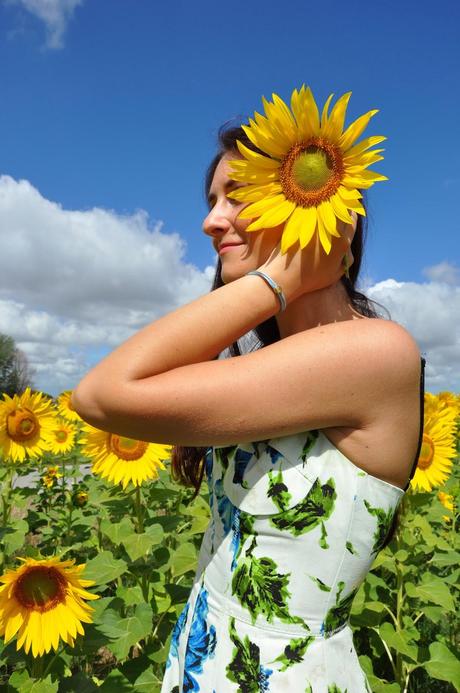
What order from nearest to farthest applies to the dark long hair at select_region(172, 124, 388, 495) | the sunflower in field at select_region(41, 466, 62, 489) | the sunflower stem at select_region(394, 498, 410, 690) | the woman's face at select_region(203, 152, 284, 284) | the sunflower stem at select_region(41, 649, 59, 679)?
1. the woman's face at select_region(203, 152, 284, 284)
2. the dark long hair at select_region(172, 124, 388, 495)
3. the sunflower stem at select_region(41, 649, 59, 679)
4. the sunflower stem at select_region(394, 498, 410, 690)
5. the sunflower in field at select_region(41, 466, 62, 489)

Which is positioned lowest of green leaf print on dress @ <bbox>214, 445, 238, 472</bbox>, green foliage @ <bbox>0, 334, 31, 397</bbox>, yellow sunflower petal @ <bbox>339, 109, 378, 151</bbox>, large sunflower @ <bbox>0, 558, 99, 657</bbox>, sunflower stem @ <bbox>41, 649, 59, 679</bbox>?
sunflower stem @ <bbox>41, 649, 59, 679</bbox>

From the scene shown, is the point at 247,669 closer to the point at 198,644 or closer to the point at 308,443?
the point at 198,644

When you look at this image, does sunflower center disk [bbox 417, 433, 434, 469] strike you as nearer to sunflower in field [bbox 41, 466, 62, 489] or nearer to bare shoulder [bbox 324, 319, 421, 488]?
bare shoulder [bbox 324, 319, 421, 488]

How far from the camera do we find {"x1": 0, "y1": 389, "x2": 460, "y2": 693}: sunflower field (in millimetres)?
1806

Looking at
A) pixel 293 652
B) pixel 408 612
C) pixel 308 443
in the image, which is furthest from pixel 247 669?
pixel 408 612

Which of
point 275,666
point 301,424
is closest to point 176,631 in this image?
point 275,666

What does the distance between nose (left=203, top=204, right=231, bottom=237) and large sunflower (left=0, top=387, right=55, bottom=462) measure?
2.56 meters

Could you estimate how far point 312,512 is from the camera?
1131mm

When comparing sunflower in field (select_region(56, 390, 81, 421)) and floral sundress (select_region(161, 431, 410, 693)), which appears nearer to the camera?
floral sundress (select_region(161, 431, 410, 693))

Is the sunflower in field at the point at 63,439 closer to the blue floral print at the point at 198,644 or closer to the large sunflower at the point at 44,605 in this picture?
the large sunflower at the point at 44,605

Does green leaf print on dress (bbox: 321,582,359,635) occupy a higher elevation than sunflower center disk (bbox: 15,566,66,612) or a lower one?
higher

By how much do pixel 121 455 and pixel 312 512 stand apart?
5.67 feet

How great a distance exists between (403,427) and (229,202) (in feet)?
2.13

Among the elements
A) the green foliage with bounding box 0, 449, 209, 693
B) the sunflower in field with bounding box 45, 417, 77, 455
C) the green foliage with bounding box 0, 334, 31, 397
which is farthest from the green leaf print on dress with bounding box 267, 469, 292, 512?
the green foliage with bounding box 0, 334, 31, 397
